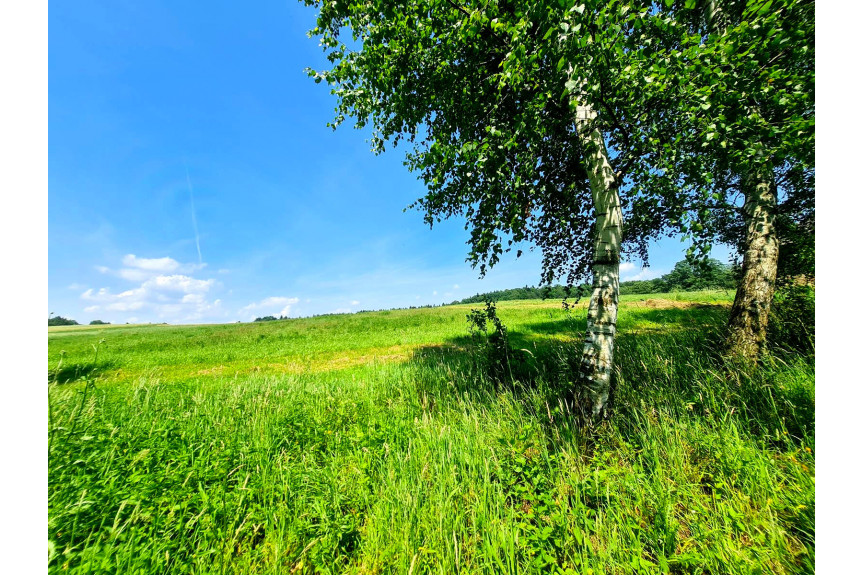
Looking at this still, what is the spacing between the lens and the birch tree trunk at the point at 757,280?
219 inches

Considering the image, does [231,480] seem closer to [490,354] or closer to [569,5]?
[490,354]

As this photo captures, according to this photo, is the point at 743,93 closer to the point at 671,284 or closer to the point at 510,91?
the point at 510,91

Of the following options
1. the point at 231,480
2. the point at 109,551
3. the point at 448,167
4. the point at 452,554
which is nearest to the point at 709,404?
the point at 452,554

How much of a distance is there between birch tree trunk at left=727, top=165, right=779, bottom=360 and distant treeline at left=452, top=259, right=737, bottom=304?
564mm

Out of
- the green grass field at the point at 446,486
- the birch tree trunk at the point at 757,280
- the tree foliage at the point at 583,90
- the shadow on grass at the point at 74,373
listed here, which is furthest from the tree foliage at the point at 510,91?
the shadow on grass at the point at 74,373

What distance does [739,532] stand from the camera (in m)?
2.39

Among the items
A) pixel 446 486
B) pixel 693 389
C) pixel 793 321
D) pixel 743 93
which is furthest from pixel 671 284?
pixel 446 486

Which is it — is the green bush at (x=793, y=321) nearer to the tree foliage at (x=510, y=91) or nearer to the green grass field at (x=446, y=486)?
the green grass field at (x=446, y=486)

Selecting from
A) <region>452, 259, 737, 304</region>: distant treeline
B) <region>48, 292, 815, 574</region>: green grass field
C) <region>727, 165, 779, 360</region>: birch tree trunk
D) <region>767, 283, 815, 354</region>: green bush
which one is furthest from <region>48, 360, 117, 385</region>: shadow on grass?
<region>767, 283, 815, 354</region>: green bush

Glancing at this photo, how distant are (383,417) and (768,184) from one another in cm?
938

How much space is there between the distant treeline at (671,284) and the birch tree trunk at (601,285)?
95 centimetres

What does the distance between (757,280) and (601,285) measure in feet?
15.2

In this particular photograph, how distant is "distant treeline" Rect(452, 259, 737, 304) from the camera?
12.5 feet

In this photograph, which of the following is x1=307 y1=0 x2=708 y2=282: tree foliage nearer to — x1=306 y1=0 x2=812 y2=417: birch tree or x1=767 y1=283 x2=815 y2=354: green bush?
x1=306 y1=0 x2=812 y2=417: birch tree
